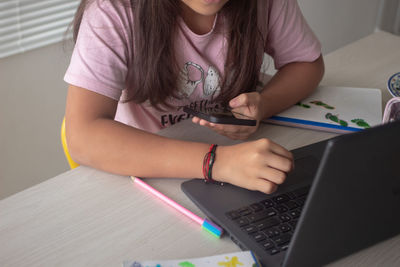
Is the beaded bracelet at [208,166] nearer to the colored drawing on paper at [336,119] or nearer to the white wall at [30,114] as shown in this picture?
the colored drawing on paper at [336,119]

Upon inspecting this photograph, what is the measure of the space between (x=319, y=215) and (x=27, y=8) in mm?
1346

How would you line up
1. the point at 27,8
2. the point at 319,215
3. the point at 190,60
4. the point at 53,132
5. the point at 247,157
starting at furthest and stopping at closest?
the point at 53,132 → the point at 27,8 → the point at 190,60 → the point at 247,157 → the point at 319,215

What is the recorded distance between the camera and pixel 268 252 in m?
0.66

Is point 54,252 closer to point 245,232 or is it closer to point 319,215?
point 245,232

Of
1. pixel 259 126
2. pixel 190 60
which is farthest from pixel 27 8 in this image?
pixel 259 126

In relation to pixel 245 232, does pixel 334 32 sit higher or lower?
lower

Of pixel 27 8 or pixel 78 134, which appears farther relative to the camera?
pixel 27 8

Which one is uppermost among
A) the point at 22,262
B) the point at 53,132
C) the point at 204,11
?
the point at 204,11

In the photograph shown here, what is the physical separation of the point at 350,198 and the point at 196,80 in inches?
22.7

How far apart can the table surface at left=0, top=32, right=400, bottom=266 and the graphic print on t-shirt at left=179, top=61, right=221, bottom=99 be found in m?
0.29

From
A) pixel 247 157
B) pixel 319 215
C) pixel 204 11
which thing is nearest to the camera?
pixel 319 215

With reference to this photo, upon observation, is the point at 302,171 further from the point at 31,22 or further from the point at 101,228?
the point at 31,22

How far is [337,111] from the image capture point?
1.02m

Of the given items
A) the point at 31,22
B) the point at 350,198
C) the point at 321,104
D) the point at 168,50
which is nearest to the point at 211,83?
the point at 168,50
